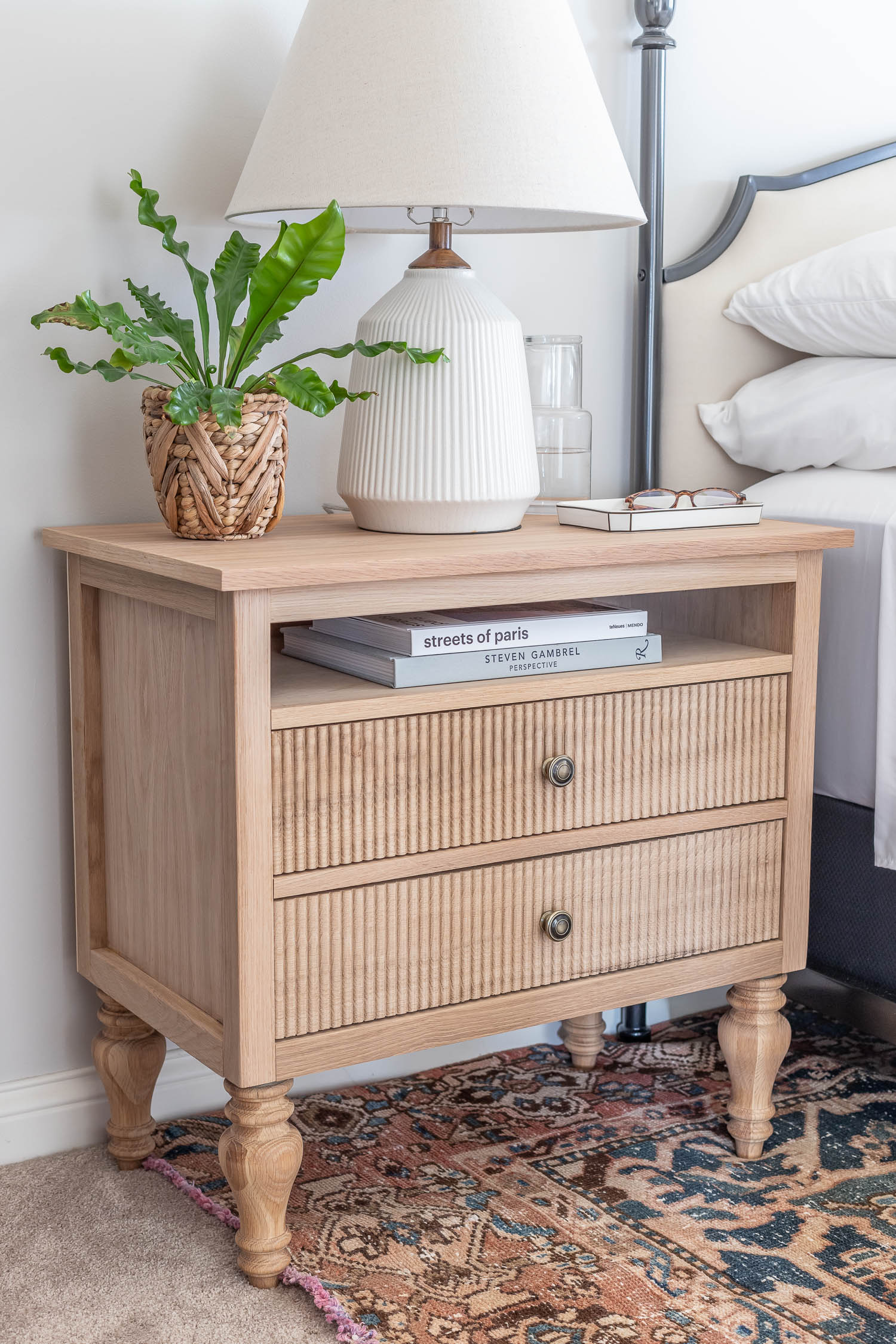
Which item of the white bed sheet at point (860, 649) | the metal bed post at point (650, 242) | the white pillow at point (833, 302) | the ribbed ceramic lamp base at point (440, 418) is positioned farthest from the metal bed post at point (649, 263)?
the ribbed ceramic lamp base at point (440, 418)

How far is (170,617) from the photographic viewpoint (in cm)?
116

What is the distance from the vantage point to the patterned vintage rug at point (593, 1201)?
115cm

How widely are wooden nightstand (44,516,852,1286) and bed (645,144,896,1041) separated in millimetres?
121

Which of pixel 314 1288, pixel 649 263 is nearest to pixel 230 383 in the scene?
pixel 649 263

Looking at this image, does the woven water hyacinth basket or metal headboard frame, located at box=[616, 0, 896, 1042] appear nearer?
the woven water hyacinth basket

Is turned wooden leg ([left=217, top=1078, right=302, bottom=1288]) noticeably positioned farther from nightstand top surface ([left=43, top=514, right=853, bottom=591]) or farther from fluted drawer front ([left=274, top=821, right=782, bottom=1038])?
nightstand top surface ([left=43, top=514, right=853, bottom=591])

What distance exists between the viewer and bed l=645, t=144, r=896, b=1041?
147 cm

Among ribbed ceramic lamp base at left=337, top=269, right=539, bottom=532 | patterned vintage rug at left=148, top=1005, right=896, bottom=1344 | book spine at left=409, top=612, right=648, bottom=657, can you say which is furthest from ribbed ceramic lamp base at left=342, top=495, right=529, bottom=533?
patterned vintage rug at left=148, top=1005, right=896, bottom=1344

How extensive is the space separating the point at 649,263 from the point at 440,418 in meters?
0.57

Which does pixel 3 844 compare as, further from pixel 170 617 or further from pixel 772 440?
pixel 772 440

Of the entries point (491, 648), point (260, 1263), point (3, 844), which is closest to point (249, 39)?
point (491, 648)

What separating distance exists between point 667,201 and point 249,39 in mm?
582

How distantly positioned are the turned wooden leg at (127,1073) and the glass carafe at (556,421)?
0.74 metres

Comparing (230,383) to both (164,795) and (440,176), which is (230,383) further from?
(164,795)
